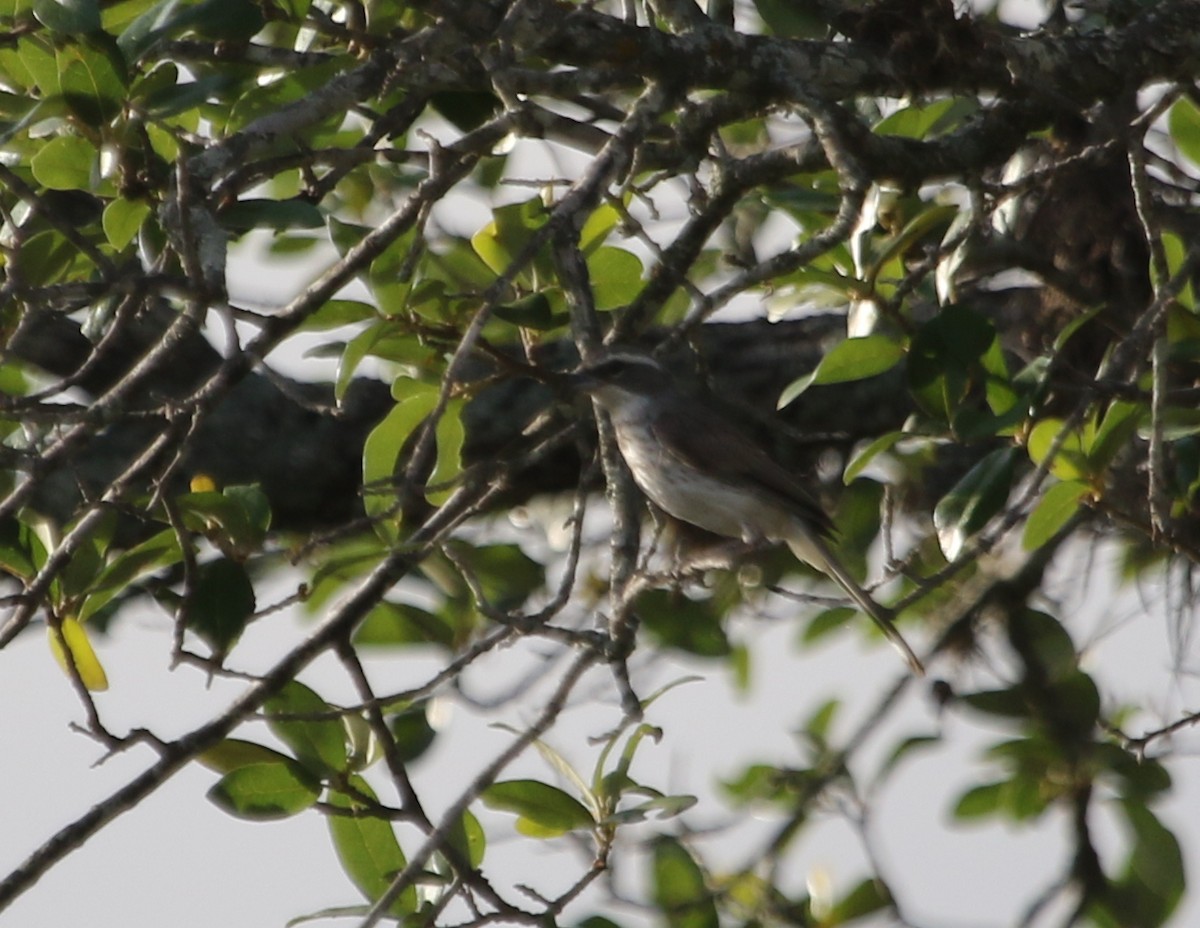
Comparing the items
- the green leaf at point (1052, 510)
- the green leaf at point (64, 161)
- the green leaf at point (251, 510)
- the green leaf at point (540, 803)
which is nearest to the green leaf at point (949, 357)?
the green leaf at point (1052, 510)

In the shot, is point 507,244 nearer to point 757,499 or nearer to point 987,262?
point 987,262

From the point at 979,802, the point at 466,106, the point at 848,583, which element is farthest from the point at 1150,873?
the point at 466,106

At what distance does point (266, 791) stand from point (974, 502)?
63.3 inches

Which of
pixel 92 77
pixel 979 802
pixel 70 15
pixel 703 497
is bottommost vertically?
pixel 979 802

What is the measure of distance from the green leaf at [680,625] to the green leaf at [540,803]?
2.90ft

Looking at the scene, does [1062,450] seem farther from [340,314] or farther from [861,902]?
[340,314]

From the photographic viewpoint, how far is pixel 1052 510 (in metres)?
3.57

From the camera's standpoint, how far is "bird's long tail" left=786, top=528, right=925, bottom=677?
434 centimetres

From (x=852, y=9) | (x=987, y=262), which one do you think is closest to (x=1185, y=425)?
(x=987, y=262)

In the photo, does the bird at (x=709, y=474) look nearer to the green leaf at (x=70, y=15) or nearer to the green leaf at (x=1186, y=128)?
the green leaf at (x=1186, y=128)

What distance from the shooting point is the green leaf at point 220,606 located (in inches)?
132

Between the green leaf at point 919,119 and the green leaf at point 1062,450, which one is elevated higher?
the green leaf at point 919,119

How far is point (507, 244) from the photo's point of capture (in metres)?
3.82

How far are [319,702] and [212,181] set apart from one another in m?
1.27
